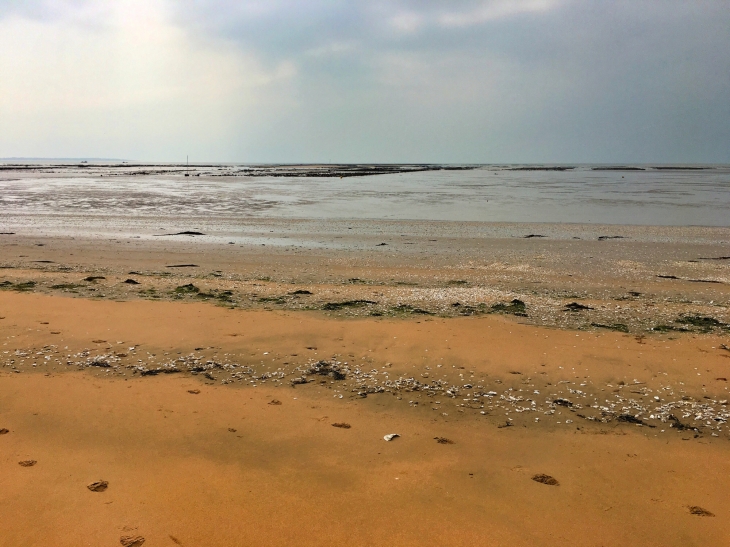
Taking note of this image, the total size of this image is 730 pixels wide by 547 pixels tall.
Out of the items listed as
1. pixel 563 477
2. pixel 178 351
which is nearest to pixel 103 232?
pixel 178 351

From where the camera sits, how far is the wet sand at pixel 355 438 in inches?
159

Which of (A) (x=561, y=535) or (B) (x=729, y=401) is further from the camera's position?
(B) (x=729, y=401)

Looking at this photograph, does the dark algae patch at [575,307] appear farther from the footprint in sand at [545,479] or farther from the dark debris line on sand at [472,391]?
the footprint in sand at [545,479]

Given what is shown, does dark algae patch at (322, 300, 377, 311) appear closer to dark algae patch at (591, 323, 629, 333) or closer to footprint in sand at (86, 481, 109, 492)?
dark algae patch at (591, 323, 629, 333)

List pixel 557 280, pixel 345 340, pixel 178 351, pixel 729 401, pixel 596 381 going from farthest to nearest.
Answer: pixel 557 280, pixel 345 340, pixel 178 351, pixel 596 381, pixel 729 401

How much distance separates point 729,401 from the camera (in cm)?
Result: 632

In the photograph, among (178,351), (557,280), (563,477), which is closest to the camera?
(563,477)

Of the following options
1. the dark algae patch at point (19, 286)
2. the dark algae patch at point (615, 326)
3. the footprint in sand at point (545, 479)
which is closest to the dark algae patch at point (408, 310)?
the dark algae patch at point (615, 326)

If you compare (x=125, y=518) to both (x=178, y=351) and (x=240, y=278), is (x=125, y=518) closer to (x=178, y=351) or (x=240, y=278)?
(x=178, y=351)

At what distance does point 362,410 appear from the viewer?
609 centimetres

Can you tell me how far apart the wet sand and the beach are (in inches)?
1.0

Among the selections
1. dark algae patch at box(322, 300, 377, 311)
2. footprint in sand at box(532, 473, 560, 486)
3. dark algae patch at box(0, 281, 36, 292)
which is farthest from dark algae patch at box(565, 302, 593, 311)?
dark algae patch at box(0, 281, 36, 292)

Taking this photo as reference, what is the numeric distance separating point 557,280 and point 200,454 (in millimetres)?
11244

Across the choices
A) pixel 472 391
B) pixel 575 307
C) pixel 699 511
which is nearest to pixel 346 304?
pixel 472 391
